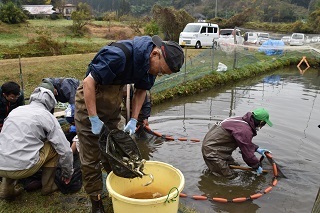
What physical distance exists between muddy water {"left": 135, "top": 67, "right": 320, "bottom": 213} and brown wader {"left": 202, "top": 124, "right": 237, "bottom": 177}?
227 millimetres

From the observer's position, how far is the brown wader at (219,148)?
471 cm

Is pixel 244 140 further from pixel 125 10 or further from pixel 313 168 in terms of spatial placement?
pixel 125 10

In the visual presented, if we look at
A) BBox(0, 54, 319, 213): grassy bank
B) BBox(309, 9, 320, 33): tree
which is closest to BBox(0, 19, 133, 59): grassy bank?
BBox(0, 54, 319, 213): grassy bank

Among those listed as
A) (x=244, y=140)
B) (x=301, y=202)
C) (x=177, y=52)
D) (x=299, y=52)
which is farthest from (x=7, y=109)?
(x=299, y=52)

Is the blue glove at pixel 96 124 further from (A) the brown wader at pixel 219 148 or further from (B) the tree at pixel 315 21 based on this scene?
(B) the tree at pixel 315 21

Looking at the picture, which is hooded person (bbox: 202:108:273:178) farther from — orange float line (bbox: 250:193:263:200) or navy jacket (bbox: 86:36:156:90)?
navy jacket (bbox: 86:36:156:90)

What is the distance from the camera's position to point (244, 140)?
452 centimetres

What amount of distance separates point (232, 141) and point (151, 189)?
1.98 meters

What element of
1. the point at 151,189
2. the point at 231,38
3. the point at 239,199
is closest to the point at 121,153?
the point at 151,189

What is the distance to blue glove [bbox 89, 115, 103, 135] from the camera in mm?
2788

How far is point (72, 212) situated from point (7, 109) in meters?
2.18

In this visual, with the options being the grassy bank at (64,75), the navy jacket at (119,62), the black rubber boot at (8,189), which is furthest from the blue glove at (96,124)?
the black rubber boot at (8,189)

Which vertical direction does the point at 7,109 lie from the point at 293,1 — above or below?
below

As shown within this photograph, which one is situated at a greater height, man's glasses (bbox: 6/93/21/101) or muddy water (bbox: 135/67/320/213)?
man's glasses (bbox: 6/93/21/101)
